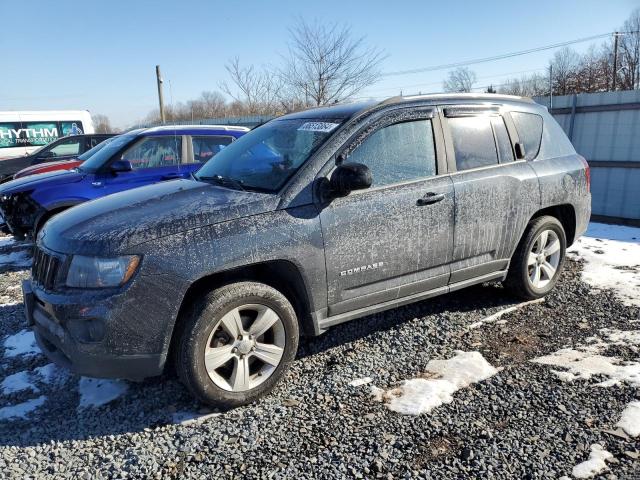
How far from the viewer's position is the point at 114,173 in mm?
6559

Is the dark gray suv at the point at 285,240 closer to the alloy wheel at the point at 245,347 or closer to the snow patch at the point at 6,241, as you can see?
the alloy wheel at the point at 245,347

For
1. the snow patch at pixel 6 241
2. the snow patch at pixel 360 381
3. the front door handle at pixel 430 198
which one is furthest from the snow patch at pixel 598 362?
the snow patch at pixel 6 241

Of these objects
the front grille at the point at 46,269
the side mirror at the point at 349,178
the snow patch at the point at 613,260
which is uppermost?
the side mirror at the point at 349,178

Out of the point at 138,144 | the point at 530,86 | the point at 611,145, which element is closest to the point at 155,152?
the point at 138,144

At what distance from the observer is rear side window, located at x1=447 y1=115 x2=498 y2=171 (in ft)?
13.3

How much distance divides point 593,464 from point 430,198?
1.97m

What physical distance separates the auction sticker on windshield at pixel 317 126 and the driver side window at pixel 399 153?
0.27 m

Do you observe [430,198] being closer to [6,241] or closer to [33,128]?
[6,241]

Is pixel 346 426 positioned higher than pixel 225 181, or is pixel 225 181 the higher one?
pixel 225 181

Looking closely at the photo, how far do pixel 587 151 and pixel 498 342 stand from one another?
301 inches

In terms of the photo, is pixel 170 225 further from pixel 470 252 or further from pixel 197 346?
pixel 470 252

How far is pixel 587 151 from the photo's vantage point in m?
9.99

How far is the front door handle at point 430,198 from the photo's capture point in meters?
3.69

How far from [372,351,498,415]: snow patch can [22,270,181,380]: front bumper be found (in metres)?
1.42
